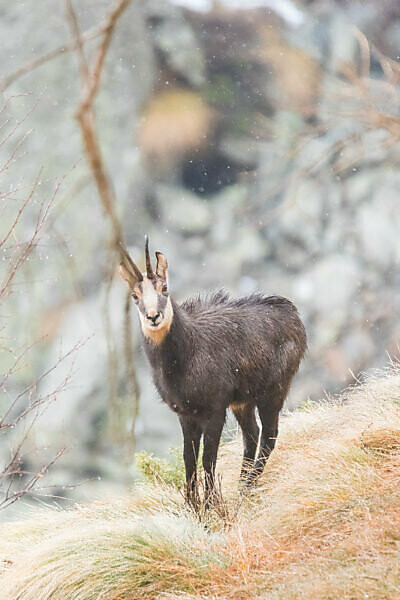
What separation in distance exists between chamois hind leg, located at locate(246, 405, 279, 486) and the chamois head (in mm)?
773

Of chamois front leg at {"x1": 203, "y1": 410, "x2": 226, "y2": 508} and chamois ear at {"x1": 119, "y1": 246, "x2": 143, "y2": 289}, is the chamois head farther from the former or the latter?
chamois front leg at {"x1": 203, "y1": 410, "x2": 226, "y2": 508}

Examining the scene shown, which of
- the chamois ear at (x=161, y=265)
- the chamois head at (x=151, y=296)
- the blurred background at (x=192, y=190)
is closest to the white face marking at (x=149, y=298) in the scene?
the chamois head at (x=151, y=296)

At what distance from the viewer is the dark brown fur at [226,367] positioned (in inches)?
113

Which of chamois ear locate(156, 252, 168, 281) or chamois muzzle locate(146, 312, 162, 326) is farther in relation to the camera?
chamois ear locate(156, 252, 168, 281)

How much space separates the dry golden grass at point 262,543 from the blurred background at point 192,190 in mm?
2280

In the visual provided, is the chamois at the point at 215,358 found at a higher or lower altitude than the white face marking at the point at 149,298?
lower

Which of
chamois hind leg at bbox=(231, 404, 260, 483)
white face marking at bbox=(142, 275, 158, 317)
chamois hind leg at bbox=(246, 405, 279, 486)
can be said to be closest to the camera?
white face marking at bbox=(142, 275, 158, 317)

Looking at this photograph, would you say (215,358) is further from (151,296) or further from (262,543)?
(262,543)

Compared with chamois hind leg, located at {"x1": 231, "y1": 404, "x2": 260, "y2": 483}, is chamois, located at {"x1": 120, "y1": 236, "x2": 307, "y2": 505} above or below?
above

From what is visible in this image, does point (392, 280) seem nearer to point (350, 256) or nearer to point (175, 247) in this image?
point (350, 256)

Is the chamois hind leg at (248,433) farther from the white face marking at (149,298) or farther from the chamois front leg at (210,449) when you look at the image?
the white face marking at (149,298)

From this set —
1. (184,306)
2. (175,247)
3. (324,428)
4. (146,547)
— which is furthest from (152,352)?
(175,247)

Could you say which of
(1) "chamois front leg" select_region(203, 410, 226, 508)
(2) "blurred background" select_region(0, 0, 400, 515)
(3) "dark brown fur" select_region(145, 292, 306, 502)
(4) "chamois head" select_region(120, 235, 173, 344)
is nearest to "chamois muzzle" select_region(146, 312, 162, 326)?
(4) "chamois head" select_region(120, 235, 173, 344)

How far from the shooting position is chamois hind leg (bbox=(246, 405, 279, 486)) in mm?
3258
